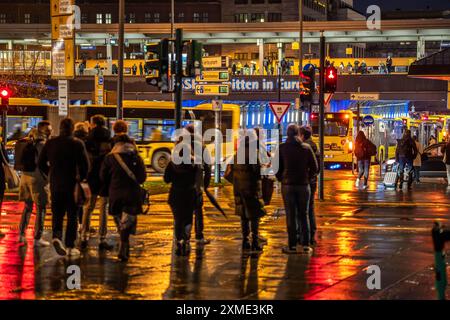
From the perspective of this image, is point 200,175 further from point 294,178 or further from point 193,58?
point 193,58

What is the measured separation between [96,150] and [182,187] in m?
1.66

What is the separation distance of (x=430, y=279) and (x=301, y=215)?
9.51 feet

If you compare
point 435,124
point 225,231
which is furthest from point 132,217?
point 435,124

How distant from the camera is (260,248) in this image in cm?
1545

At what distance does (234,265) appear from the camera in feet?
45.9

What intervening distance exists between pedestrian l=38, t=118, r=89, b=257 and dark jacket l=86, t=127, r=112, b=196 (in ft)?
3.49

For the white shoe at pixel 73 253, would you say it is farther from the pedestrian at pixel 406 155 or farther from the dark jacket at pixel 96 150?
the pedestrian at pixel 406 155

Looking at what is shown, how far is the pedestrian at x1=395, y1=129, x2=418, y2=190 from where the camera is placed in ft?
107

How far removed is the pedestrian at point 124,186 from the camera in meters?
14.1

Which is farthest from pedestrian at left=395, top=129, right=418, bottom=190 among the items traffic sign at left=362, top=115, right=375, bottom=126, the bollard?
the bollard

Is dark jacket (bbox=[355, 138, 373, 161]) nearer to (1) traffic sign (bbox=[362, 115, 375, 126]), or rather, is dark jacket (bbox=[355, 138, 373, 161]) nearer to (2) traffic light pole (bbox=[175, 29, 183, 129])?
(1) traffic sign (bbox=[362, 115, 375, 126])


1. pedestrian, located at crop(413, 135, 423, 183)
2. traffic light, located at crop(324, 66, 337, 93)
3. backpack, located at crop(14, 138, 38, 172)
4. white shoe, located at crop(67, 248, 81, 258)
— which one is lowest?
pedestrian, located at crop(413, 135, 423, 183)
